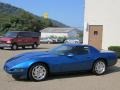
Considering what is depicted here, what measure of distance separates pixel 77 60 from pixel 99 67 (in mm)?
1180

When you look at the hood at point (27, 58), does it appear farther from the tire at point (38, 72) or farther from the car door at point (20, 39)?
the car door at point (20, 39)

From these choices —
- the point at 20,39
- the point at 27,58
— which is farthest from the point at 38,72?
the point at 20,39

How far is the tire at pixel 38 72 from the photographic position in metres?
10.6

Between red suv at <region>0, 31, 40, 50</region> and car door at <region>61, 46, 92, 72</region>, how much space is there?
57.2 feet

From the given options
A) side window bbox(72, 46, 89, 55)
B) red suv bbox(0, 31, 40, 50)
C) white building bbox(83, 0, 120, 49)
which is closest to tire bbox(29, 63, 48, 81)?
side window bbox(72, 46, 89, 55)

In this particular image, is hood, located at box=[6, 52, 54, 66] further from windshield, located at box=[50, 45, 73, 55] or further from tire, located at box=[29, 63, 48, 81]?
windshield, located at box=[50, 45, 73, 55]

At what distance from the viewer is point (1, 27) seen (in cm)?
7894

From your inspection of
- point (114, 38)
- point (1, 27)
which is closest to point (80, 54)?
point (114, 38)

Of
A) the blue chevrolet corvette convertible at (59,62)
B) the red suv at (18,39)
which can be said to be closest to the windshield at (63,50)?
the blue chevrolet corvette convertible at (59,62)

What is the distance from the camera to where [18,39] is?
97.4 ft

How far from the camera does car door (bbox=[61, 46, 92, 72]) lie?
11.4m

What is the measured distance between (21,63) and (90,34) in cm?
1395

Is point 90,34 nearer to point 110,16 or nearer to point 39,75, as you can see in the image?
point 110,16

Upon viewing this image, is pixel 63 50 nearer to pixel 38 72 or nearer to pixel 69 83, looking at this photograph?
pixel 38 72
